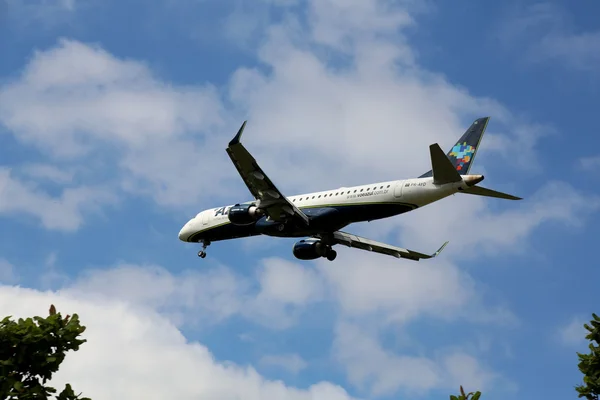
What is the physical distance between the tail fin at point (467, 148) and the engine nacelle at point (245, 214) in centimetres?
953

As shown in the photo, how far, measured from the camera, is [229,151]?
44062 mm

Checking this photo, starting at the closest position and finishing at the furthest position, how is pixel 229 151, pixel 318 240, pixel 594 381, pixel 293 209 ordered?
pixel 594 381 < pixel 229 151 < pixel 293 209 < pixel 318 240

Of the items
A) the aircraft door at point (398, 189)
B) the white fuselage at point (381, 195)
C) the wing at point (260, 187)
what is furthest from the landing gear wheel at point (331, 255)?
the aircraft door at point (398, 189)

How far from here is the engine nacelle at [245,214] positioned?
47875 mm

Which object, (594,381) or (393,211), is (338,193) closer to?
(393,211)

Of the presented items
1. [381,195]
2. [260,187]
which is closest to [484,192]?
[381,195]

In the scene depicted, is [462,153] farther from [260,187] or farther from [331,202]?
[260,187]

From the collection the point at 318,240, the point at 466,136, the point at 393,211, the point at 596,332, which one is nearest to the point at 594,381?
the point at 596,332

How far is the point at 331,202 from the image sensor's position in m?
48.2

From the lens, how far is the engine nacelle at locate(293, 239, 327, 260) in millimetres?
52531

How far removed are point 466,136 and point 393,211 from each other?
6.50 metres

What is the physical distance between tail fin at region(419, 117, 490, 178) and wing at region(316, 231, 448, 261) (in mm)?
7934

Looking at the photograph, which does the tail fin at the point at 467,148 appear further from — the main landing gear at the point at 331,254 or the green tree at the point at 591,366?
the green tree at the point at 591,366

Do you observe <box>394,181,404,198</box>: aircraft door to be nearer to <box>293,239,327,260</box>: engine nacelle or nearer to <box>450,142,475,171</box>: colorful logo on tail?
<box>450,142,475,171</box>: colorful logo on tail
